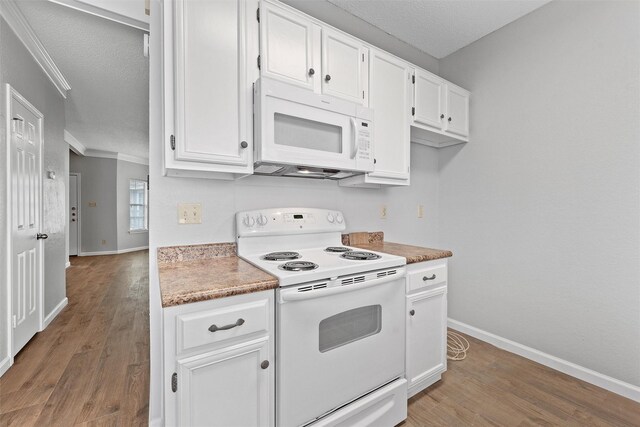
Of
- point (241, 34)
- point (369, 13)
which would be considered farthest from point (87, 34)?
point (369, 13)

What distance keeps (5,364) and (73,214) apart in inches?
235

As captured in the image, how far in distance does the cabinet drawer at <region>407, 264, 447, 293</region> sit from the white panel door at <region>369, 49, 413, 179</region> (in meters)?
0.70

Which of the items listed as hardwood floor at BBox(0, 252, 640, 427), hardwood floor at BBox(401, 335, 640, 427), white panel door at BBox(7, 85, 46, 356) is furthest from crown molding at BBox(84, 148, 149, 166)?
hardwood floor at BBox(401, 335, 640, 427)

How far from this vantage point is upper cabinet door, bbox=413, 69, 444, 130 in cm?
228

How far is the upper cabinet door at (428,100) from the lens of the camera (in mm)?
2276

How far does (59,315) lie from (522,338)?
4.70 m

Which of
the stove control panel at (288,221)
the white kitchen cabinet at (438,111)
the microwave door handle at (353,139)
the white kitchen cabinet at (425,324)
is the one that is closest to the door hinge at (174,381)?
the stove control panel at (288,221)

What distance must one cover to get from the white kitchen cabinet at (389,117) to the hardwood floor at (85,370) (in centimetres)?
208

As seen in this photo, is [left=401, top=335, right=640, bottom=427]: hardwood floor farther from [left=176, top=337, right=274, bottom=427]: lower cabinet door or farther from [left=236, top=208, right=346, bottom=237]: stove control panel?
[left=236, top=208, right=346, bottom=237]: stove control panel

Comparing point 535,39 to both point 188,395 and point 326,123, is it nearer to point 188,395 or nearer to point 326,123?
point 326,123

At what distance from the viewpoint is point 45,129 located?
301 cm

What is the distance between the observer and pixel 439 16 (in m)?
2.35

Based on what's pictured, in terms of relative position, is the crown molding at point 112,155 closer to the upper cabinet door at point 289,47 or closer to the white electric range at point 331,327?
the white electric range at point 331,327

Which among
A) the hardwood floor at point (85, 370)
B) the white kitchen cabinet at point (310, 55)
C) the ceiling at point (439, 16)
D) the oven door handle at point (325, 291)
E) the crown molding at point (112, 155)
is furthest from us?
the crown molding at point (112, 155)
